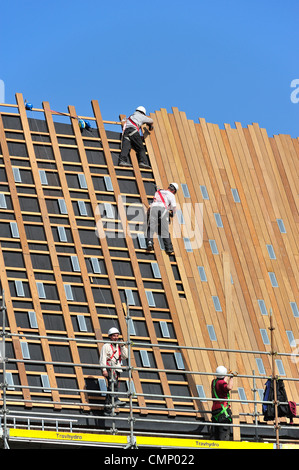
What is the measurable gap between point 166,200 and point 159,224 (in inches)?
16.3

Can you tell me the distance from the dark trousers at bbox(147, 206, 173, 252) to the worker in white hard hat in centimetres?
272

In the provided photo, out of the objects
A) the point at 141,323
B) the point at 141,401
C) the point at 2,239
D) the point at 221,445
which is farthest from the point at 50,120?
the point at 221,445

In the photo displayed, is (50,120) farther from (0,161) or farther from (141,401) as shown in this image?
(141,401)

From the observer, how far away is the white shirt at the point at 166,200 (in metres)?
20.5

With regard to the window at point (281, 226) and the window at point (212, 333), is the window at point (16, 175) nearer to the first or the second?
the window at point (212, 333)

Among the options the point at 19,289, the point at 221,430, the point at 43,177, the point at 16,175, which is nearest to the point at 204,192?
the point at 43,177

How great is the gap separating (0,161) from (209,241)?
3717 mm

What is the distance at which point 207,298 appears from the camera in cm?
2012

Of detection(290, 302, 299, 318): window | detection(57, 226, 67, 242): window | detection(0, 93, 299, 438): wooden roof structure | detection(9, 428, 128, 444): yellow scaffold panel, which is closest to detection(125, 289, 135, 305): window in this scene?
detection(0, 93, 299, 438): wooden roof structure

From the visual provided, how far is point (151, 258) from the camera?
66.4 ft

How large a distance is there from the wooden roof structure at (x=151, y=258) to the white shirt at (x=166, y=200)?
0.28 m

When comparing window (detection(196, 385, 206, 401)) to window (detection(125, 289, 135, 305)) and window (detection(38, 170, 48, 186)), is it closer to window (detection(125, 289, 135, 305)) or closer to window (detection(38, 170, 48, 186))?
window (detection(125, 289, 135, 305))

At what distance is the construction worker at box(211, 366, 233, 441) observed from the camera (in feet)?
57.6

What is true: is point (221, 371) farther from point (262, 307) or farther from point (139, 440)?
point (262, 307)
